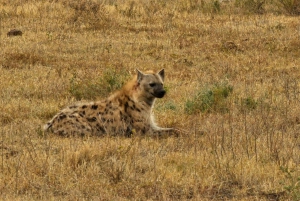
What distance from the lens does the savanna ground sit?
704 centimetres

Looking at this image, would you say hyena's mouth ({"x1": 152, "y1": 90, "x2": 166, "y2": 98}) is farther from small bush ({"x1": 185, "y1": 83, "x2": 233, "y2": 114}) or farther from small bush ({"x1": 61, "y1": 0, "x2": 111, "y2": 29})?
small bush ({"x1": 61, "y1": 0, "x2": 111, "y2": 29})

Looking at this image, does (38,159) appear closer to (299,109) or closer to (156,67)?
(299,109)

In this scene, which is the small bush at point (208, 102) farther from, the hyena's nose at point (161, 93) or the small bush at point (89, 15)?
the small bush at point (89, 15)

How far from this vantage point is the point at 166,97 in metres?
12.1

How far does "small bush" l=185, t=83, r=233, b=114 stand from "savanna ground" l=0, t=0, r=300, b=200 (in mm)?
21

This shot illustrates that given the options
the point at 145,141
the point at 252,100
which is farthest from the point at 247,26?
the point at 145,141

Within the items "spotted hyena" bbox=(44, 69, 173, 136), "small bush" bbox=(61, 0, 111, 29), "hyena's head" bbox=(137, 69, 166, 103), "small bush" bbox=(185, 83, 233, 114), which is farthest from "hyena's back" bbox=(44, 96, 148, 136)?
"small bush" bbox=(61, 0, 111, 29)

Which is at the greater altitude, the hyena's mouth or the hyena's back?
the hyena's mouth

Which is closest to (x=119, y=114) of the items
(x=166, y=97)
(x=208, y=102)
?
(x=208, y=102)

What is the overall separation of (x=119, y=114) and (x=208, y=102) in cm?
178

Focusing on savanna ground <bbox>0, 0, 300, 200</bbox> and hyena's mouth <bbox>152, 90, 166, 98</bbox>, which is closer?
savanna ground <bbox>0, 0, 300, 200</bbox>

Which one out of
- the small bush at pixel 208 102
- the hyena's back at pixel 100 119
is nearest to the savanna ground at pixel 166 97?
the small bush at pixel 208 102

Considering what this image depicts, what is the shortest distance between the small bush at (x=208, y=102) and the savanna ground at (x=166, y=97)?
0.8 inches

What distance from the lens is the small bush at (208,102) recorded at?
10.7 m
